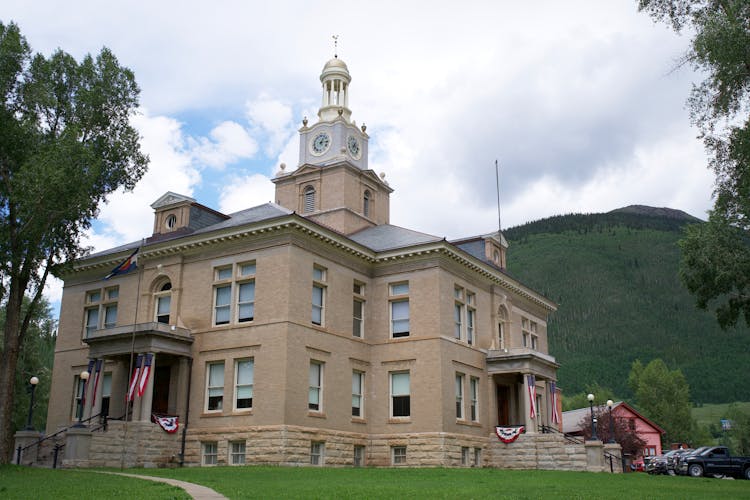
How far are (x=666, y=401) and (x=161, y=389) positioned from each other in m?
72.7

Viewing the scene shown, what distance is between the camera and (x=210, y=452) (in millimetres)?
32406

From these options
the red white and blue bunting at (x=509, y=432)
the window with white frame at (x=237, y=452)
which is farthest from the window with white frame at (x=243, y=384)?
the red white and blue bunting at (x=509, y=432)

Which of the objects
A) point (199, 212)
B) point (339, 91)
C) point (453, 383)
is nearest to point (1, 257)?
point (199, 212)

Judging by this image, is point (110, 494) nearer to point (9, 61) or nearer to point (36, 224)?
point (36, 224)

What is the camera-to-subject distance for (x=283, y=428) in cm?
3041

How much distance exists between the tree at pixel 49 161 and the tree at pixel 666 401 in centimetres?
7627

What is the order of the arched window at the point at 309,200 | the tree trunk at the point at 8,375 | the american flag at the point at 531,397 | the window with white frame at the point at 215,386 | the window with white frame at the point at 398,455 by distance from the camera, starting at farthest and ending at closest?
the arched window at the point at 309,200, the american flag at the point at 531,397, the window with white frame at the point at 398,455, the window with white frame at the point at 215,386, the tree trunk at the point at 8,375

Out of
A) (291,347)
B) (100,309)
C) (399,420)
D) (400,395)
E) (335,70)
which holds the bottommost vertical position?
(399,420)

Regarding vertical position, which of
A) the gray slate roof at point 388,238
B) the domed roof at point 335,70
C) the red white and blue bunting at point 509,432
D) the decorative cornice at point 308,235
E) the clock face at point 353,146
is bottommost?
the red white and blue bunting at point 509,432

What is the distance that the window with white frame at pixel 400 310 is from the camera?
122ft

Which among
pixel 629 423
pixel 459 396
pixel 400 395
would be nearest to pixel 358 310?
pixel 400 395

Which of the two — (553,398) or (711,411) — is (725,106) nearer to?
(553,398)

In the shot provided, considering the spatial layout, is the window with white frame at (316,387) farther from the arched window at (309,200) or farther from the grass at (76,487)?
the arched window at (309,200)

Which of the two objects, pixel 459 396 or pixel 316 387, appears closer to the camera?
pixel 316 387
